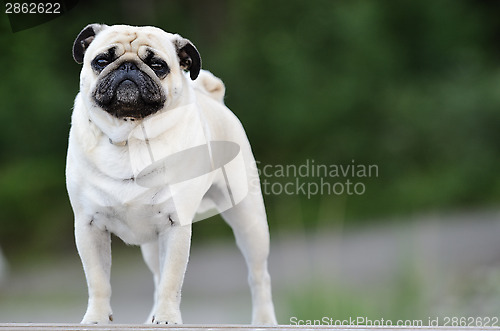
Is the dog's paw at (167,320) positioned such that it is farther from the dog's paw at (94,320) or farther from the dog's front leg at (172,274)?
the dog's paw at (94,320)

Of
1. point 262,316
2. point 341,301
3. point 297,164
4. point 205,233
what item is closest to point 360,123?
point 297,164

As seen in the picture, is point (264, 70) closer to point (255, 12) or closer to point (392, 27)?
point (255, 12)

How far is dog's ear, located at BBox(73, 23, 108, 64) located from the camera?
252 centimetres

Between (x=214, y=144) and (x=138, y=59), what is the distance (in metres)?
0.50

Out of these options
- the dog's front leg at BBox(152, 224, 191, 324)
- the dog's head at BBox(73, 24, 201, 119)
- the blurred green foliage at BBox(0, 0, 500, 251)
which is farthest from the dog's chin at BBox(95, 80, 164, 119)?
the blurred green foliage at BBox(0, 0, 500, 251)

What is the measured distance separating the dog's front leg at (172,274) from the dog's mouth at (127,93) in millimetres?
391

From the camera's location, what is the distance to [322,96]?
8.74 meters

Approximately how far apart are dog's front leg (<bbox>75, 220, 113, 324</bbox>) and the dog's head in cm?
40

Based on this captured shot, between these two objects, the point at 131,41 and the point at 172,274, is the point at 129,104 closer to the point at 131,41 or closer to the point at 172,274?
the point at 131,41

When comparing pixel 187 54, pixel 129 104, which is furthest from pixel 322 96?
pixel 129 104

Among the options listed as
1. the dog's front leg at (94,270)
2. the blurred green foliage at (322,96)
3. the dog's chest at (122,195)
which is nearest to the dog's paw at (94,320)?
the dog's front leg at (94,270)

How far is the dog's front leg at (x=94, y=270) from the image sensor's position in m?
2.49

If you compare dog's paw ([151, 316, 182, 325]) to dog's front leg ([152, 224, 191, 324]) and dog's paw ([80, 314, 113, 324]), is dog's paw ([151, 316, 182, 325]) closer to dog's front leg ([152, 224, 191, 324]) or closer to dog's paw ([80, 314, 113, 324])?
dog's front leg ([152, 224, 191, 324])

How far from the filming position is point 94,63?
2.41 metres
